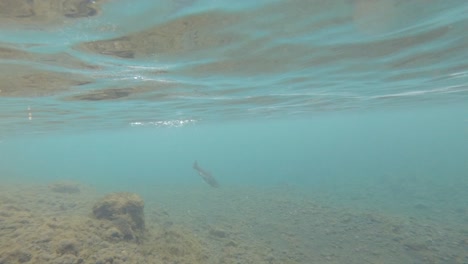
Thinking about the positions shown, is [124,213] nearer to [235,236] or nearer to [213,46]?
[213,46]

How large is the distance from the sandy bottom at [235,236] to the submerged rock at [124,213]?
32 cm

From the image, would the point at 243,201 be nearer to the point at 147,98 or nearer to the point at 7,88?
the point at 147,98

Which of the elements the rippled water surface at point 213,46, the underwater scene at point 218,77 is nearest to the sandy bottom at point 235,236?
the underwater scene at point 218,77

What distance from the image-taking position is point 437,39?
11.2m

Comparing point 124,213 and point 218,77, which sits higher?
point 218,77

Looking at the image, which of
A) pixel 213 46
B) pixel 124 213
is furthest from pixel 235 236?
pixel 213 46

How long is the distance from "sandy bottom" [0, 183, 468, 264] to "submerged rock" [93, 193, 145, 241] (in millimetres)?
324

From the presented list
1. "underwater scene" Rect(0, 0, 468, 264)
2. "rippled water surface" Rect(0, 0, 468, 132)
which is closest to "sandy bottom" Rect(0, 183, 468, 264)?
"underwater scene" Rect(0, 0, 468, 264)

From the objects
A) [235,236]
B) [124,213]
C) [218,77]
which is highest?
[218,77]

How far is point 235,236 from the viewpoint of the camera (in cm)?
1566

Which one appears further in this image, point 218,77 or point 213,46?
point 218,77

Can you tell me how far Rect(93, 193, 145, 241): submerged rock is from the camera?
32.9 feet

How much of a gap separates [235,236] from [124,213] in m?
6.85

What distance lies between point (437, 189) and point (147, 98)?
97.5 ft
